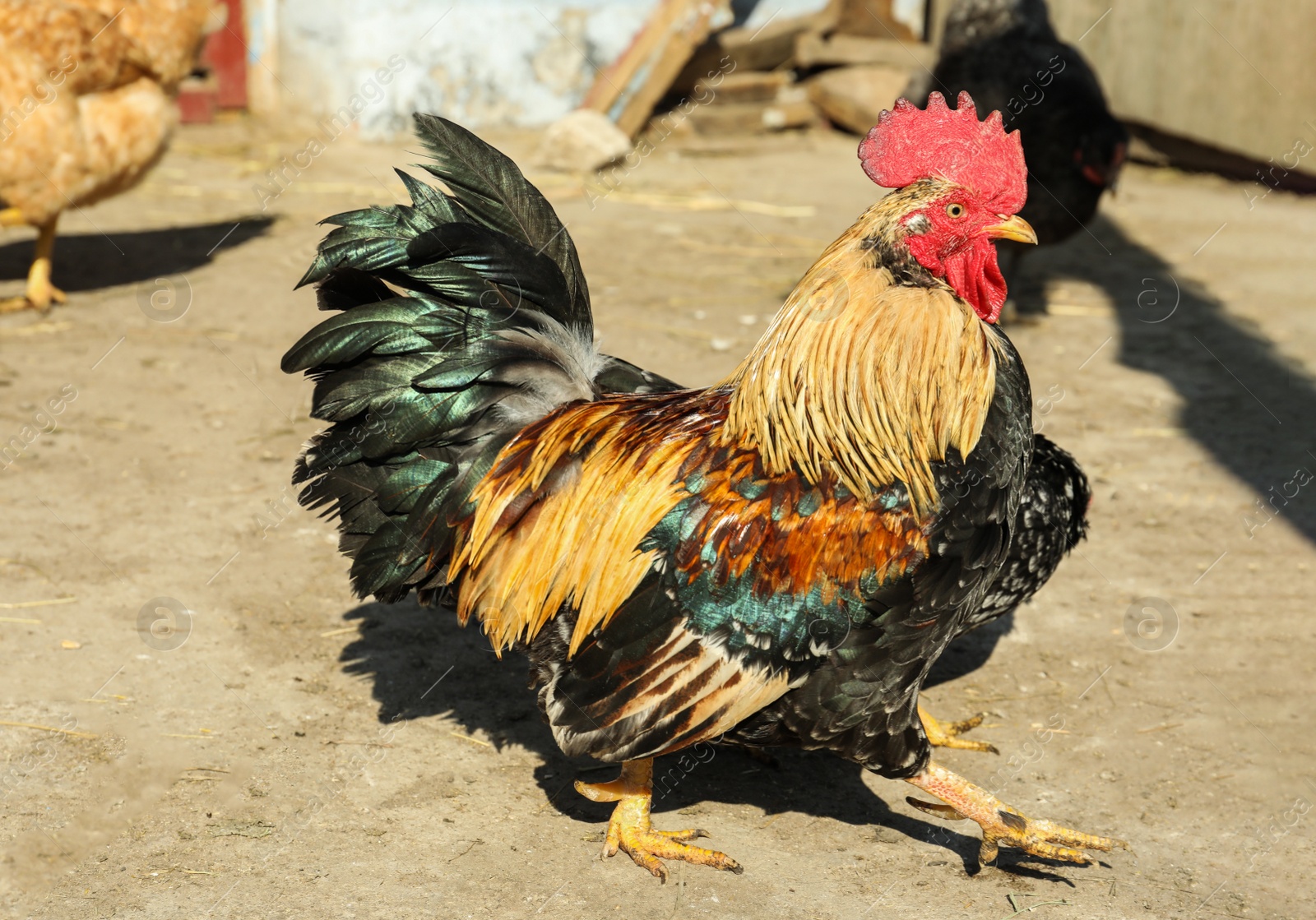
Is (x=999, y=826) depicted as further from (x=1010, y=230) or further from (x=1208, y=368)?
(x=1208, y=368)

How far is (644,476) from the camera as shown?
3.54 metres

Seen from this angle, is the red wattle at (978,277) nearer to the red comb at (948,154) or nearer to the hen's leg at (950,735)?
the red comb at (948,154)

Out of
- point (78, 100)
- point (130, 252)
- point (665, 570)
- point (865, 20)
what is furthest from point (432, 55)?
point (665, 570)

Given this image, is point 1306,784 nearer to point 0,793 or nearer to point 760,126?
point 0,793

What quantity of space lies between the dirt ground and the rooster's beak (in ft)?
6.09

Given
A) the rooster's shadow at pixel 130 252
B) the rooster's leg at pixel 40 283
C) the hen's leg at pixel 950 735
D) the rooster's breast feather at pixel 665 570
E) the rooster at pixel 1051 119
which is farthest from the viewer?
the rooster's shadow at pixel 130 252

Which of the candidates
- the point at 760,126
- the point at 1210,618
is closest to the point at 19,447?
the point at 1210,618

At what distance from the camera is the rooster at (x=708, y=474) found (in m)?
3.34

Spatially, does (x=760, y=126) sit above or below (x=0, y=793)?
below

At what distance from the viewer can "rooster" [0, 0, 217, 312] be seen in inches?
284

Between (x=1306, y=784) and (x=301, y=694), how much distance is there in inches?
136

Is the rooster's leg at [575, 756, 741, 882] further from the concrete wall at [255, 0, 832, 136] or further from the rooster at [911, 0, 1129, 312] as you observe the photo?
the concrete wall at [255, 0, 832, 136]

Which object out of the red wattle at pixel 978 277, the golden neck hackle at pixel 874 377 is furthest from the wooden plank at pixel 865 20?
the golden neck hackle at pixel 874 377

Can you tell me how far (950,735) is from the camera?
14.2 feet
